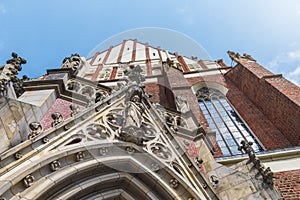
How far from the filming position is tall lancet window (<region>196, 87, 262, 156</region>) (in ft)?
31.1

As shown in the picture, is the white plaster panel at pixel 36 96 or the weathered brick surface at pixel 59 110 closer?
the weathered brick surface at pixel 59 110

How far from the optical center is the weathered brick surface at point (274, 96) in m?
9.08

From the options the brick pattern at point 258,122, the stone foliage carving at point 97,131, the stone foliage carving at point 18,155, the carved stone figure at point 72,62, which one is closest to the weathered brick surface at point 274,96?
the brick pattern at point 258,122

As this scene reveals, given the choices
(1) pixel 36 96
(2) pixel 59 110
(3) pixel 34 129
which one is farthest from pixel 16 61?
(3) pixel 34 129

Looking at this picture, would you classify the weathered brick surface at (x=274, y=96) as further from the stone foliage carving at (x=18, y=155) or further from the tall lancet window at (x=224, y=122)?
the stone foliage carving at (x=18, y=155)

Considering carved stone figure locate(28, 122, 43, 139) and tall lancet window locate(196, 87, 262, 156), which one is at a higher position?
tall lancet window locate(196, 87, 262, 156)

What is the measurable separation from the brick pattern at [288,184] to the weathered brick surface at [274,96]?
3.12 metres

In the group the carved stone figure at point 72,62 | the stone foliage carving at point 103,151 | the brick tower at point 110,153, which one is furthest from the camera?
the carved stone figure at point 72,62

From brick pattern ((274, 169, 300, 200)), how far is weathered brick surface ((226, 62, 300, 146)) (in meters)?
3.12

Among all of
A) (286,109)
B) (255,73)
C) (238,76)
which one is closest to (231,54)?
(238,76)

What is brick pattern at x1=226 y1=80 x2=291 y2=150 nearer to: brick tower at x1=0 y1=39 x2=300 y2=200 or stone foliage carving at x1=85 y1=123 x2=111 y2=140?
brick tower at x1=0 y1=39 x2=300 y2=200

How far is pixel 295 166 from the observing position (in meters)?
6.29

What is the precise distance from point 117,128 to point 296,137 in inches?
266

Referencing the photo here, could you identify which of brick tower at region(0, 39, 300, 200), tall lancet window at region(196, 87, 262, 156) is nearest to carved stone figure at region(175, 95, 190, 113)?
brick tower at region(0, 39, 300, 200)
